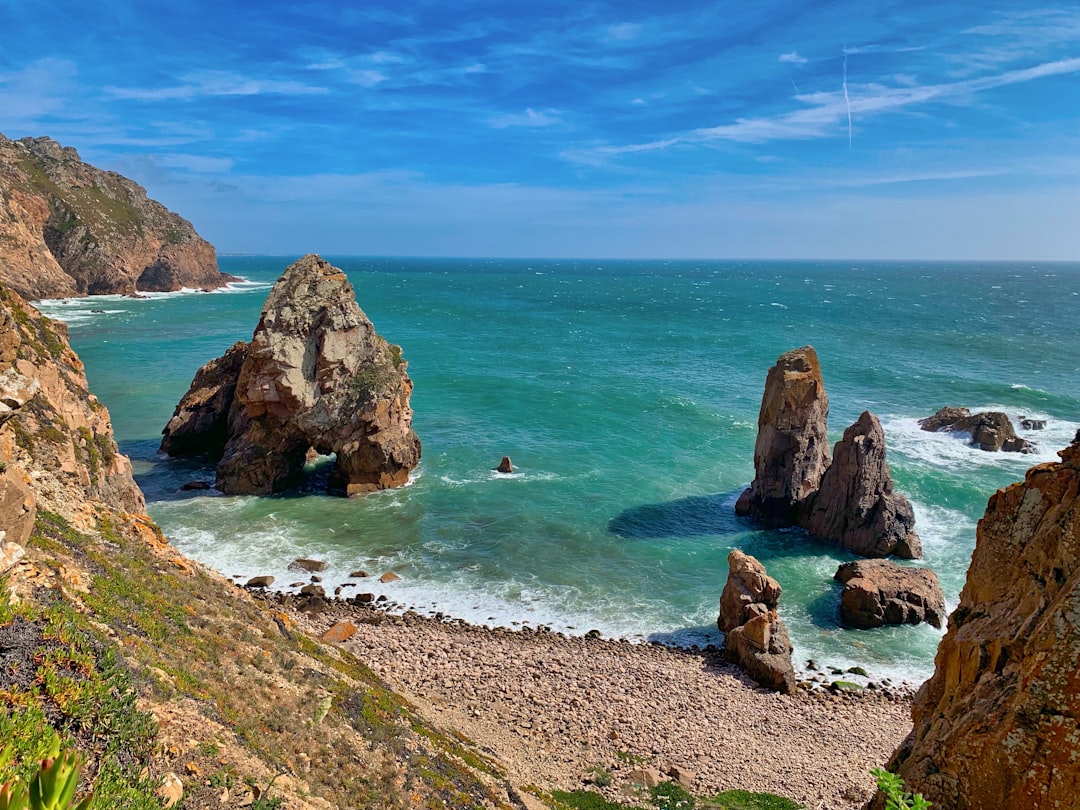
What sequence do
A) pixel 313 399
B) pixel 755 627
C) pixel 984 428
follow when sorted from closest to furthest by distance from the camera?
pixel 755 627
pixel 313 399
pixel 984 428

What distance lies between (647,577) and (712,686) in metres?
9.36

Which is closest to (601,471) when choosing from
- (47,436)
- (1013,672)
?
(47,436)

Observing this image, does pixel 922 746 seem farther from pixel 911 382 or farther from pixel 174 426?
pixel 911 382

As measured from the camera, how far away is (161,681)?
12867 millimetres

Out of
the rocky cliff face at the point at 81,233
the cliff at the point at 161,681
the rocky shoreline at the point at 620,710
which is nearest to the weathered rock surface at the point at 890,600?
the rocky shoreline at the point at 620,710

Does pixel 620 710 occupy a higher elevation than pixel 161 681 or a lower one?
lower

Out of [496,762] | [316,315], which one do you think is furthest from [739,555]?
[316,315]

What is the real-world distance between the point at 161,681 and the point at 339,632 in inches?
630

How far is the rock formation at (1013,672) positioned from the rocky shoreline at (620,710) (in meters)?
9.39

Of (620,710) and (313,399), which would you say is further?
(313,399)

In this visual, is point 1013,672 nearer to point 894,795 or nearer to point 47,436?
point 894,795

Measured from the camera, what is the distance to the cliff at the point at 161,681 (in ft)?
33.9

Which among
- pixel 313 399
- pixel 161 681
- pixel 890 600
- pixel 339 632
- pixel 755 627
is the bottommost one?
pixel 339 632

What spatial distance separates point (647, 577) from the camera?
35.9 metres
